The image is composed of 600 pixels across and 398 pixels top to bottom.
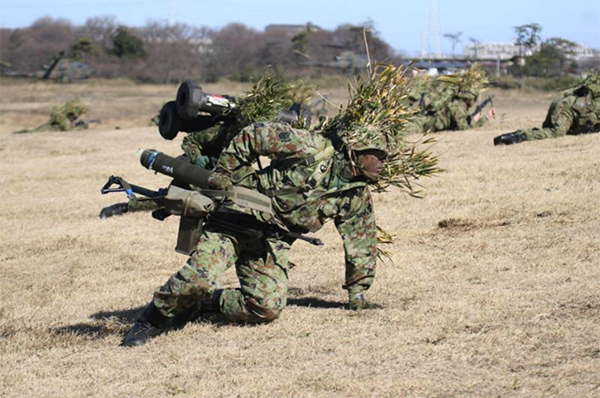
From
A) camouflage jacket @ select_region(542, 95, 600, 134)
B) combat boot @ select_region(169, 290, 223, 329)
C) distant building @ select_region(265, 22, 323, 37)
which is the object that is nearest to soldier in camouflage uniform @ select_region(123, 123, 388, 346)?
combat boot @ select_region(169, 290, 223, 329)

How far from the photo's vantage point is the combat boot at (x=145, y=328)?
23.5 feet

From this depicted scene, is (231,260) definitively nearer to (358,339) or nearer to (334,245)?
(358,339)

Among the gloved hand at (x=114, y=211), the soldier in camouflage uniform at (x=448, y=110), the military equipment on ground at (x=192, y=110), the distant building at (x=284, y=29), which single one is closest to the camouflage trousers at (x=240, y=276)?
the military equipment on ground at (x=192, y=110)

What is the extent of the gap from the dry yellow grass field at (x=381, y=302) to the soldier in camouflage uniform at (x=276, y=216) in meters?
0.22

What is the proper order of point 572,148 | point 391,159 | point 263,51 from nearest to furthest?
point 391,159 → point 572,148 → point 263,51

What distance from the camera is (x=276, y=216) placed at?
7152mm

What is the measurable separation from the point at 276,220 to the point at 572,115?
39.0ft

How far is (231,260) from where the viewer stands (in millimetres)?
7188

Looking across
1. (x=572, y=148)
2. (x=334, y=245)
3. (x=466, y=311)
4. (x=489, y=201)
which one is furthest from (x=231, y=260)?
(x=572, y=148)

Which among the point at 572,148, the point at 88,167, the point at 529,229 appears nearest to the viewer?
the point at 529,229

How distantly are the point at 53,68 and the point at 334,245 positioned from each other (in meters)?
45.3

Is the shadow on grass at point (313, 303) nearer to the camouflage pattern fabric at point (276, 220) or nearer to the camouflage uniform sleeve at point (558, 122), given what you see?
the camouflage pattern fabric at point (276, 220)

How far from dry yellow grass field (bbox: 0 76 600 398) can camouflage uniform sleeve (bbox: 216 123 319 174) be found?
4.00ft

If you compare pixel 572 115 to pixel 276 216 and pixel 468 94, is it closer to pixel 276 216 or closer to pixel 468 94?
pixel 468 94
